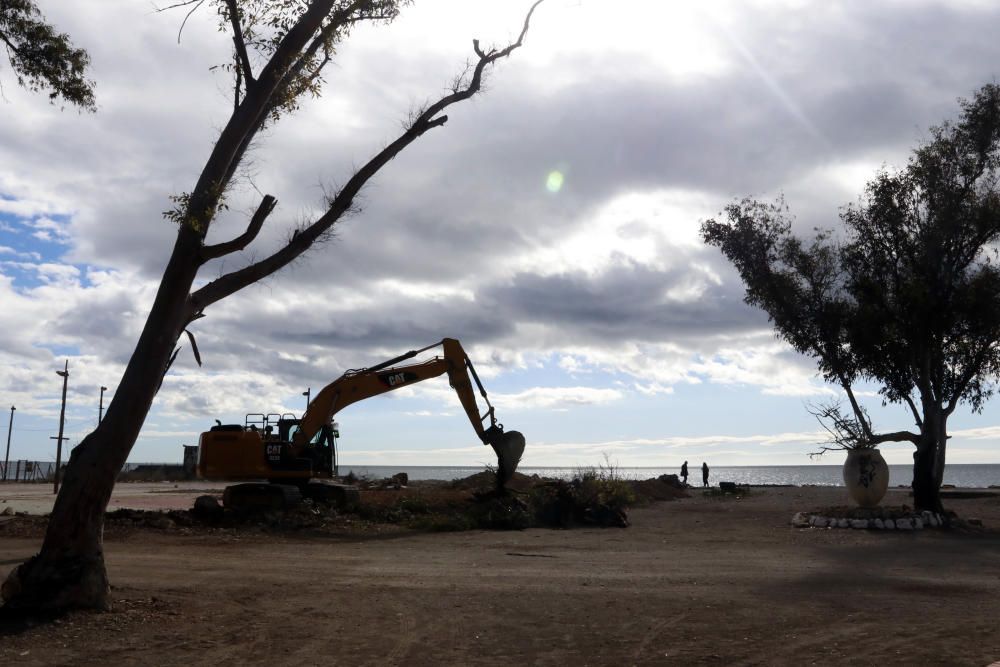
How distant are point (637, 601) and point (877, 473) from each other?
14.6 metres

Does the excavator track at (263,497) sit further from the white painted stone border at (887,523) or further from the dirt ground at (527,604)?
the white painted stone border at (887,523)

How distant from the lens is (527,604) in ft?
35.2

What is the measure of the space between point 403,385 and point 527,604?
1321cm

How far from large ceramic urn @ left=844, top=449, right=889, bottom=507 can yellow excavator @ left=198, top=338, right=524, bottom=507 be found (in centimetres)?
852

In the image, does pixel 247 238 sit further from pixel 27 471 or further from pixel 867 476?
pixel 27 471

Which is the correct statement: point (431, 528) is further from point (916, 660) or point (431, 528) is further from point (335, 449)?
point (916, 660)

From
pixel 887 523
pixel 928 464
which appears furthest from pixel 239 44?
pixel 928 464

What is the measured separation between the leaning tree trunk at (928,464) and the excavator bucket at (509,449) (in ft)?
32.6

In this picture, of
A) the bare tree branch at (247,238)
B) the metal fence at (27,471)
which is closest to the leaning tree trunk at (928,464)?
the bare tree branch at (247,238)

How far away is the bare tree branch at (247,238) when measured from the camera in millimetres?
9633

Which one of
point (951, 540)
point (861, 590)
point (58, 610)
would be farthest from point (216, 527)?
point (951, 540)

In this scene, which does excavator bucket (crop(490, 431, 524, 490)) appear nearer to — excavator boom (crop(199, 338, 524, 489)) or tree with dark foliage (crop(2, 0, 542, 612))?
excavator boom (crop(199, 338, 524, 489))

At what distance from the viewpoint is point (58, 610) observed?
8.99 metres

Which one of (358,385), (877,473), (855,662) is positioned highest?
(358,385)
